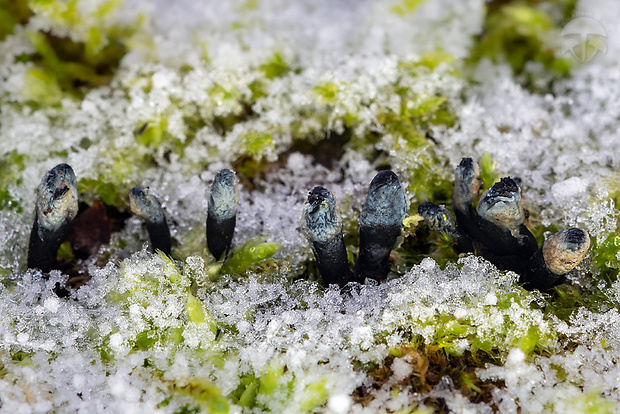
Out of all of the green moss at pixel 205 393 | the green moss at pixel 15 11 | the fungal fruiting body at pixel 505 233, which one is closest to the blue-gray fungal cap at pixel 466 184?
the fungal fruiting body at pixel 505 233

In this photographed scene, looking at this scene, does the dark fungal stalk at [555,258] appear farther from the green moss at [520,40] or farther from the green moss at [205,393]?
the green moss at [520,40]

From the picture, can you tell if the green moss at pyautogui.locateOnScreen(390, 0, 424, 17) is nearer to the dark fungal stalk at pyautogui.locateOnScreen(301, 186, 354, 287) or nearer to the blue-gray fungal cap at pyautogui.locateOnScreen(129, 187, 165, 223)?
the dark fungal stalk at pyautogui.locateOnScreen(301, 186, 354, 287)

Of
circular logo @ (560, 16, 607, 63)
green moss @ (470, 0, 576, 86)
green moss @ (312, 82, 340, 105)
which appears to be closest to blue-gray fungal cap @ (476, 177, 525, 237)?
green moss @ (312, 82, 340, 105)

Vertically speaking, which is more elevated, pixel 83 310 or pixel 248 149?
pixel 248 149

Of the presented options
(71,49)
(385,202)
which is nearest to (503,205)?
(385,202)

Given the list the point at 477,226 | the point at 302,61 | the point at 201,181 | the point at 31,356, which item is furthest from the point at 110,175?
the point at 477,226

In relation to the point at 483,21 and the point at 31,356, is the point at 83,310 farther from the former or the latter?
the point at 483,21
